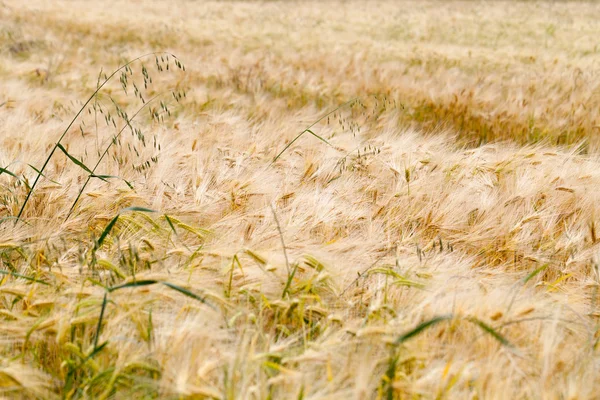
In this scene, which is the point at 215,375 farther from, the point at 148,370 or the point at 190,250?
the point at 190,250

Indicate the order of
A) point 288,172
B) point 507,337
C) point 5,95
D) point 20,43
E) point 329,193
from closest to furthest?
point 507,337 → point 329,193 → point 288,172 → point 5,95 → point 20,43

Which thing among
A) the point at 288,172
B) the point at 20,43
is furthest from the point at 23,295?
the point at 20,43

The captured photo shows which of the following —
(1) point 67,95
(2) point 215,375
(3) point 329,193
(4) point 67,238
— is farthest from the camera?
(1) point 67,95

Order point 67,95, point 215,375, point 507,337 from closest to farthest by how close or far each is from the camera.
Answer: point 215,375
point 507,337
point 67,95

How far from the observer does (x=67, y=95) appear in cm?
391

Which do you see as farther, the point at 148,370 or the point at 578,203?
the point at 578,203

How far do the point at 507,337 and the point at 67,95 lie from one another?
147 inches

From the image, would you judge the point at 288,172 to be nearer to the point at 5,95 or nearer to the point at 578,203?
the point at 578,203

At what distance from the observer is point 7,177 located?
6.50 feet

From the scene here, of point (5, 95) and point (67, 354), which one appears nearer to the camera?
point (67, 354)

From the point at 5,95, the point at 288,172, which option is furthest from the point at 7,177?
the point at 5,95

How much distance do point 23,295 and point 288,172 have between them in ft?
4.15

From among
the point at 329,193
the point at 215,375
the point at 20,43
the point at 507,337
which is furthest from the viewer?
the point at 20,43

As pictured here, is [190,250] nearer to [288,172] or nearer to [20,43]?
[288,172]
